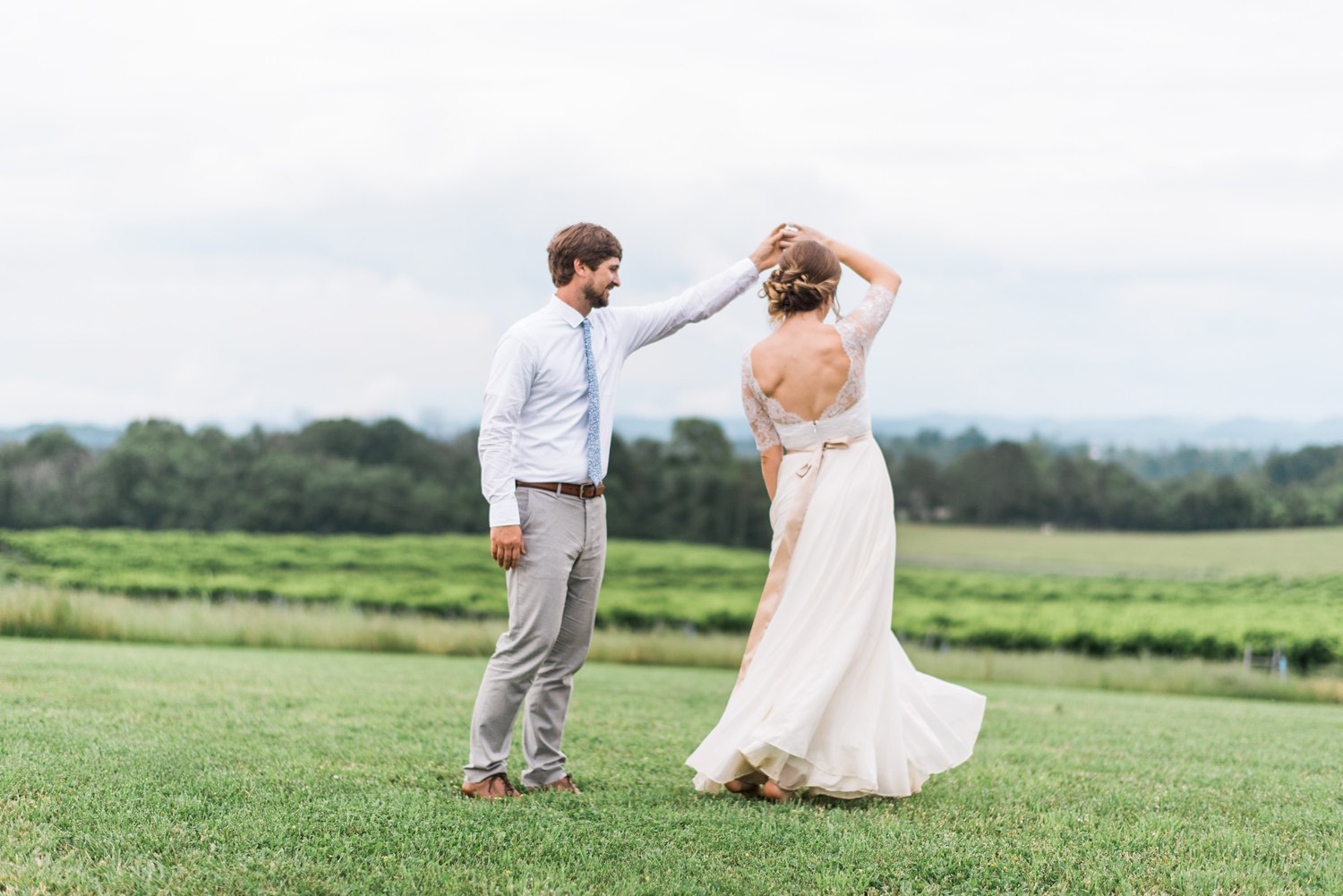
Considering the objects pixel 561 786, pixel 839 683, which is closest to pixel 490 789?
pixel 561 786

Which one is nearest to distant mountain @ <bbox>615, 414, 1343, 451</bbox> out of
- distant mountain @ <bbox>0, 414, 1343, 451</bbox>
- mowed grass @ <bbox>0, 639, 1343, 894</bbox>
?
distant mountain @ <bbox>0, 414, 1343, 451</bbox>

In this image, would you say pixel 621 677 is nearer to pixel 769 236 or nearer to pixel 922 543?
pixel 769 236

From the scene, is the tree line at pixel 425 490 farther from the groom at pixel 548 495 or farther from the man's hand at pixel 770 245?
the groom at pixel 548 495

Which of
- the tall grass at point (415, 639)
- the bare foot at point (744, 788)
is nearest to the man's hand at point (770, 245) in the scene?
the bare foot at point (744, 788)

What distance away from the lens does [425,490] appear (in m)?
63.5

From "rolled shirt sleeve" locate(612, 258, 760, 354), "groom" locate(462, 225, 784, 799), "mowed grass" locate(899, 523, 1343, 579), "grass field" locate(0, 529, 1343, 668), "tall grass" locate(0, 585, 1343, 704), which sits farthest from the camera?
"mowed grass" locate(899, 523, 1343, 579)

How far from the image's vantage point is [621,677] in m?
13.4

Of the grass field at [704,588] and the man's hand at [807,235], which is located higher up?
the man's hand at [807,235]

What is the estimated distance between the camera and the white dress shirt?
5031mm

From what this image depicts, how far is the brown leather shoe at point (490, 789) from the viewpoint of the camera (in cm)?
509

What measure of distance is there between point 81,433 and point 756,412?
67.1 meters

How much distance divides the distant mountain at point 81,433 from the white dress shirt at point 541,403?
64185 mm

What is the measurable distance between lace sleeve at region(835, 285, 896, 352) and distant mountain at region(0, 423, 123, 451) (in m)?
64.8

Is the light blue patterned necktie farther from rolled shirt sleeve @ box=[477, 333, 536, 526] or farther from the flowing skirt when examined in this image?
the flowing skirt
